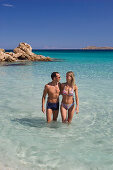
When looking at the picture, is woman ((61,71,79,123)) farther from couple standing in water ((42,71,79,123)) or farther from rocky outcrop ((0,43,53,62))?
rocky outcrop ((0,43,53,62))

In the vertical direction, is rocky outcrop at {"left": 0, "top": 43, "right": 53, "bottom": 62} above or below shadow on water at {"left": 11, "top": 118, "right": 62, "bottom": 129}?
above

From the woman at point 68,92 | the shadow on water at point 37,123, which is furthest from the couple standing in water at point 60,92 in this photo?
the shadow on water at point 37,123

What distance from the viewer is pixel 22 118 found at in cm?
770

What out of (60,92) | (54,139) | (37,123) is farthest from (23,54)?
(54,139)

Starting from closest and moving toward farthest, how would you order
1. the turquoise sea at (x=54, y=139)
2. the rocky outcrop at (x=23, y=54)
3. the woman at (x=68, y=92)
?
1. the turquoise sea at (x=54, y=139)
2. the woman at (x=68, y=92)
3. the rocky outcrop at (x=23, y=54)

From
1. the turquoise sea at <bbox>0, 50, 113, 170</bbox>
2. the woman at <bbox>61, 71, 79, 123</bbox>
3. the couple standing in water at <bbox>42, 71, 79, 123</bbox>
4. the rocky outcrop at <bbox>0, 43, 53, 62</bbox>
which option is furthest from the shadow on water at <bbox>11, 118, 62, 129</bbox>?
the rocky outcrop at <bbox>0, 43, 53, 62</bbox>

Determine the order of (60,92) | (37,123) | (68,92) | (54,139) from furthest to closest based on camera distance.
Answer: (37,123)
(60,92)
(68,92)
(54,139)

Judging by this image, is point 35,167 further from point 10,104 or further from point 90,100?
point 90,100

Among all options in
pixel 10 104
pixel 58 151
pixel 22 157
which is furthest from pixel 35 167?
pixel 10 104

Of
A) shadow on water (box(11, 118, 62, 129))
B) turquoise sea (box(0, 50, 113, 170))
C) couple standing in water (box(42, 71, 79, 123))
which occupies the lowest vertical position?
turquoise sea (box(0, 50, 113, 170))

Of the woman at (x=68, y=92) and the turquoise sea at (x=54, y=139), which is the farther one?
the woman at (x=68, y=92)

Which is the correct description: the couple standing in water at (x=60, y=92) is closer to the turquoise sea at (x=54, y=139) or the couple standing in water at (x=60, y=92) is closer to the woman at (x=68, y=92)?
the woman at (x=68, y=92)

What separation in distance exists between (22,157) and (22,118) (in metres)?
2.77

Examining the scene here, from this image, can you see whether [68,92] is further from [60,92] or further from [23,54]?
[23,54]
